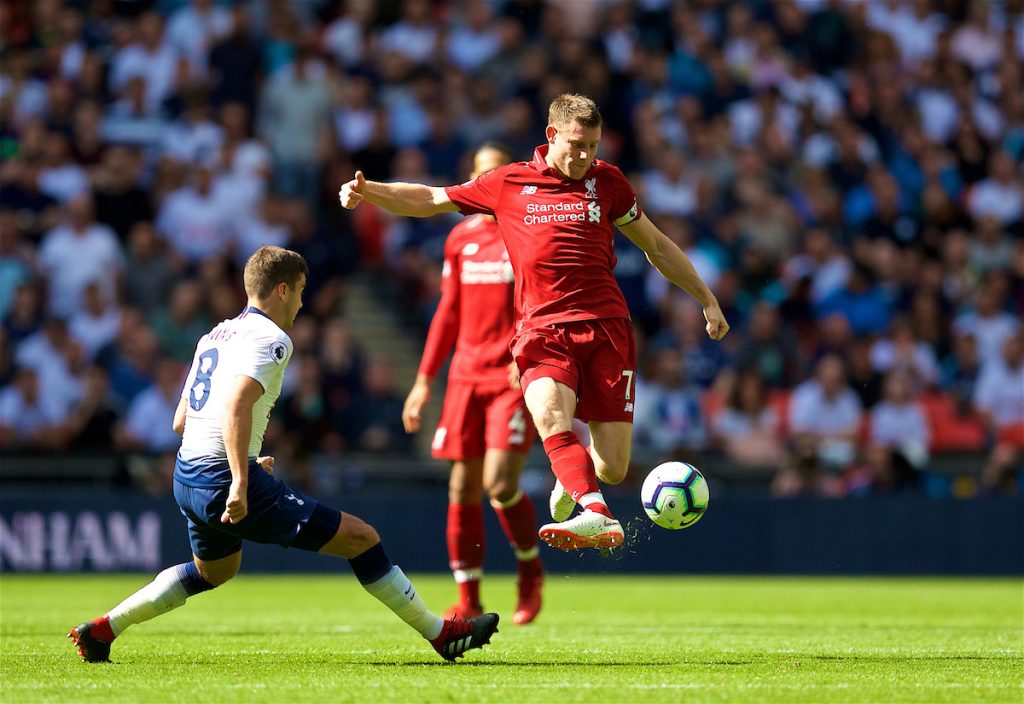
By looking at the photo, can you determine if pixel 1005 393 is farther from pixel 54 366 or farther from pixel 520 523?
pixel 54 366

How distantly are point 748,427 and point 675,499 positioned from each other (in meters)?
8.44

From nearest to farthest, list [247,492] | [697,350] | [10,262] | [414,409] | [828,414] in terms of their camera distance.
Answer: [247,492], [414,409], [828,414], [10,262], [697,350]

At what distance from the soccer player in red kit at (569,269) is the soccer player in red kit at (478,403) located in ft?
5.35

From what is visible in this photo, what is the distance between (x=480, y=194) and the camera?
838 cm

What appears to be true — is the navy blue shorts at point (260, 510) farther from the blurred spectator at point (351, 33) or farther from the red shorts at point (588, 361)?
the blurred spectator at point (351, 33)

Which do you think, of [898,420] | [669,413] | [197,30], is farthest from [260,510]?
[197,30]

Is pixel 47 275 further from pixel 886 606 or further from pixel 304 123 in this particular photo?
pixel 886 606

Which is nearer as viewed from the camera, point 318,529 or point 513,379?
point 318,529

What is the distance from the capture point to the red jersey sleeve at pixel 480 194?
8352mm

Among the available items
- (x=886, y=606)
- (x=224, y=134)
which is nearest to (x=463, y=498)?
(x=886, y=606)

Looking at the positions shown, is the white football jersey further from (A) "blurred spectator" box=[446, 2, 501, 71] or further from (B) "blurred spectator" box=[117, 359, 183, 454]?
(A) "blurred spectator" box=[446, 2, 501, 71]

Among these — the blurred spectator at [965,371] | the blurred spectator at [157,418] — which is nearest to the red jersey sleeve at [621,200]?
the blurred spectator at [157,418]

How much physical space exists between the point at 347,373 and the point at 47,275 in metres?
3.43

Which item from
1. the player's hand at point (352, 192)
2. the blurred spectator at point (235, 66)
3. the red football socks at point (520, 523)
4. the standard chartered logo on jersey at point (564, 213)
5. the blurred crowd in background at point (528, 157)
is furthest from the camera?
the blurred spectator at point (235, 66)
